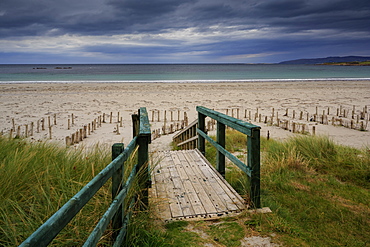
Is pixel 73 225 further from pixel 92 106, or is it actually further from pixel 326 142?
pixel 92 106

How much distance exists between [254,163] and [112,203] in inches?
75.7

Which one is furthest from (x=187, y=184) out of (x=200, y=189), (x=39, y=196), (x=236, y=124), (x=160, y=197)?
(x=39, y=196)

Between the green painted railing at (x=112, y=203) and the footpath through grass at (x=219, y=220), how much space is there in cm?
18

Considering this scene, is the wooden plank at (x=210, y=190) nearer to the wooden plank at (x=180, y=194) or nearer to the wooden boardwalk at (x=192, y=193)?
the wooden boardwalk at (x=192, y=193)

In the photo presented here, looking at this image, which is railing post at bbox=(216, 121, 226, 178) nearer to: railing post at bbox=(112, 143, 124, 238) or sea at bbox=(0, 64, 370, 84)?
railing post at bbox=(112, 143, 124, 238)

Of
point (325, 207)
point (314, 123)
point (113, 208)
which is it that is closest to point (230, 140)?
point (325, 207)

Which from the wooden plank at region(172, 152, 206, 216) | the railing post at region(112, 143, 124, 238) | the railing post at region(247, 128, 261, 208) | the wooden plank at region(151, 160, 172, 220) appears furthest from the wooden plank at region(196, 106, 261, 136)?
the railing post at region(112, 143, 124, 238)

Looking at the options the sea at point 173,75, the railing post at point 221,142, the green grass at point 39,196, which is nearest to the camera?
the green grass at point 39,196

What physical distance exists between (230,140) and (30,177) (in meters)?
5.76

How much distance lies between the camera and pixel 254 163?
3.48 metres

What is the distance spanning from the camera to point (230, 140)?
793 centimetres

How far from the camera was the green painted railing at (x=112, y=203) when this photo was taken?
1.24 meters

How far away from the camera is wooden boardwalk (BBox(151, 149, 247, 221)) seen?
3428 mm

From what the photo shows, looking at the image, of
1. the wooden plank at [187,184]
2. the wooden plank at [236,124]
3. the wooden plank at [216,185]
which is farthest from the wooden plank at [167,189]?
the wooden plank at [236,124]
